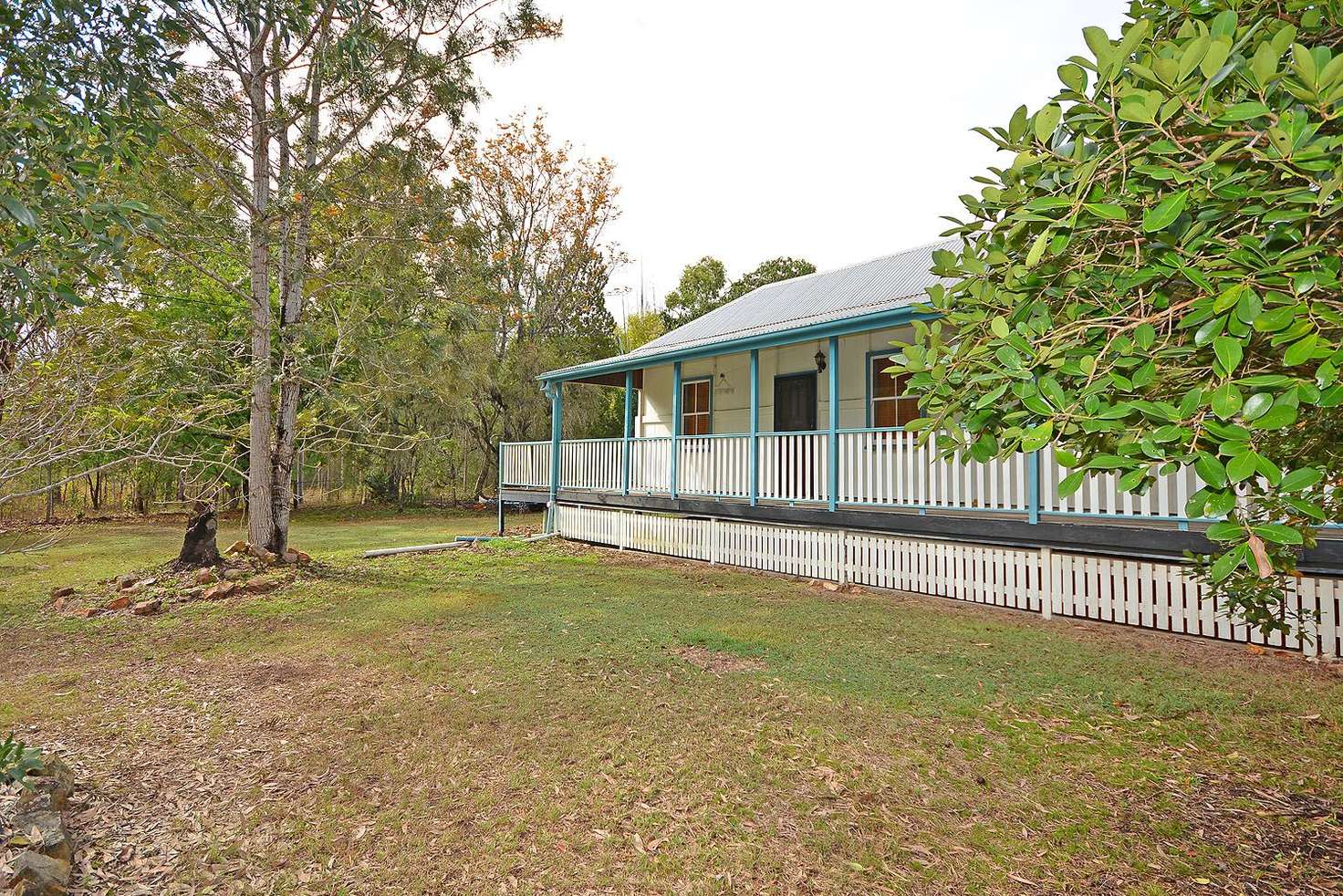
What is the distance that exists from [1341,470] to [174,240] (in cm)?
1132

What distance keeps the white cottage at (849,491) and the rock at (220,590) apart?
243 inches

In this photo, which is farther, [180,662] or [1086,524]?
[1086,524]

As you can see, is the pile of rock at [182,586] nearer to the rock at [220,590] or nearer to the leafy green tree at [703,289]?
the rock at [220,590]

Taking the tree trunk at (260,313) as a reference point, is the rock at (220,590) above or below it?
below

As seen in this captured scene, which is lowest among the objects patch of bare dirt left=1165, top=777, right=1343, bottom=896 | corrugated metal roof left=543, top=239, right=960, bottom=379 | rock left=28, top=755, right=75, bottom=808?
patch of bare dirt left=1165, top=777, right=1343, bottom=896

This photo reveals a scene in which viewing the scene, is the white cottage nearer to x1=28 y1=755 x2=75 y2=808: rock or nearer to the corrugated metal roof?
the corrugated metal roof

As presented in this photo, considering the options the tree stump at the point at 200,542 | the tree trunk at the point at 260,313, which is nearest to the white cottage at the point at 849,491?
the tree trunk at the point at 260,313

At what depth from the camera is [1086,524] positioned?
6652mm

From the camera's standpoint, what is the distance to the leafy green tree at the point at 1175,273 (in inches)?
44.6

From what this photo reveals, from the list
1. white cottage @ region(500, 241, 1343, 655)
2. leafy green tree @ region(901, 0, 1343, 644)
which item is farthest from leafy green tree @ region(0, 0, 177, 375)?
white cottage @ region(500, 241, 1343, 655)

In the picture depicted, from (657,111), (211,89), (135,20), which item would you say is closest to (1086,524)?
(135,20)

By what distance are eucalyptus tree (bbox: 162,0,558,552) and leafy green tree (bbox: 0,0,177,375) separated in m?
7.04

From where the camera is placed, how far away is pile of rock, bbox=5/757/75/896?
7.56 feet

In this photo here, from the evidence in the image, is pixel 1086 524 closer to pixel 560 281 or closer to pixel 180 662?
pixel 180 662
